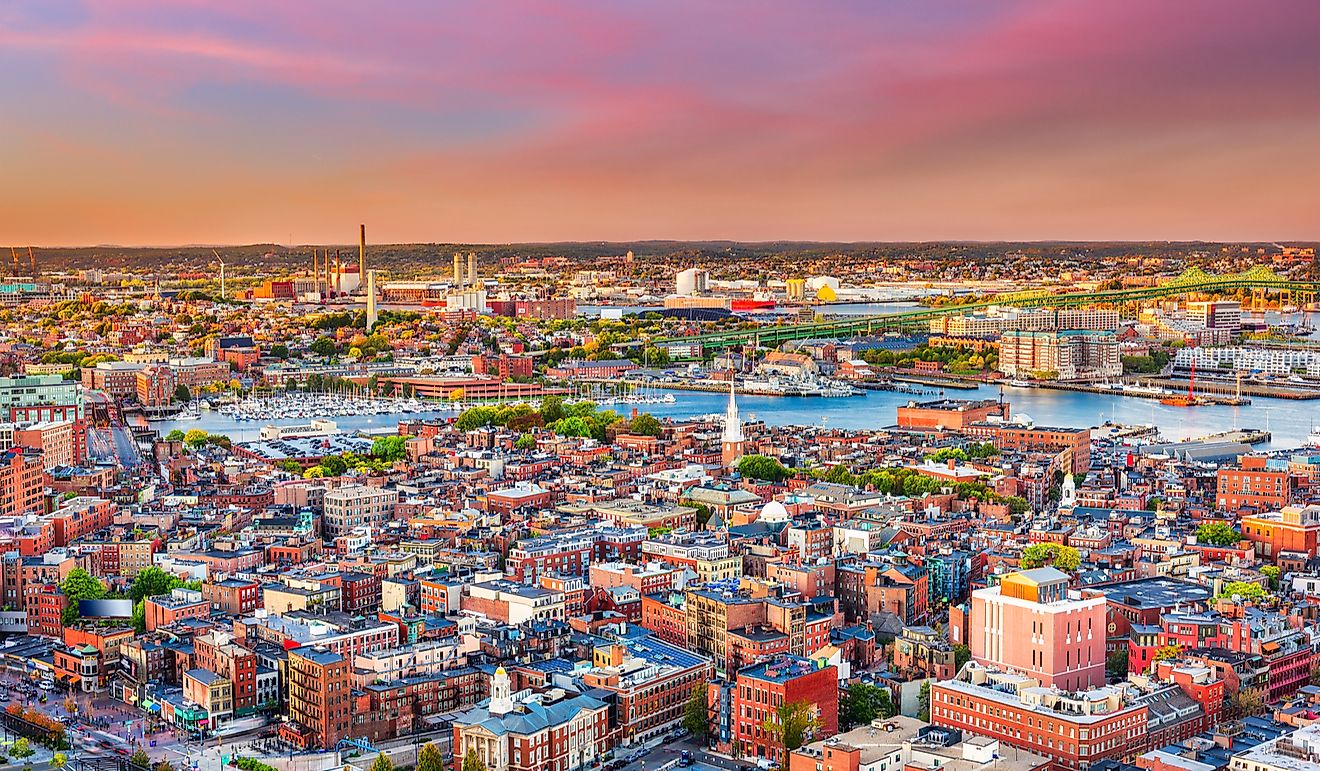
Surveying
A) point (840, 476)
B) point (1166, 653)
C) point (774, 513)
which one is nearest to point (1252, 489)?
point (840, 476)

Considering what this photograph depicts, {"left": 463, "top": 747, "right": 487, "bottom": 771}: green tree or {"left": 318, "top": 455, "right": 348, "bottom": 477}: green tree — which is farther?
{"left": 318, "top": 455, "right": 348, "bottom": 477}: green tree

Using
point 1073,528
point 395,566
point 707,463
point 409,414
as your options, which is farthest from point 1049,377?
point 395,566

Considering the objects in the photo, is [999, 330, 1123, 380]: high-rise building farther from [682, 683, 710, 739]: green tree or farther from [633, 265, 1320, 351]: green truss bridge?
[682, 683, 710, 739]: green tree

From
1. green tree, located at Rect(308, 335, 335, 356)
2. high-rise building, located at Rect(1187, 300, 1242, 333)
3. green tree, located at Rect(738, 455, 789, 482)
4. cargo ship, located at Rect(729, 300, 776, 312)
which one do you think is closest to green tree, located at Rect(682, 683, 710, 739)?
green tree, located at Rect(738, 455, 789, 482)

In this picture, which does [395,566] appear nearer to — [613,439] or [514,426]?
[613,439]

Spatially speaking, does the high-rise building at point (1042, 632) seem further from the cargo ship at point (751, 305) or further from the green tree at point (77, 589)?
the cargo ship at point (751, 305)

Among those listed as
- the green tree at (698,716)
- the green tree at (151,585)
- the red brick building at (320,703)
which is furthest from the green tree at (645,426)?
the red brick building at (320,703)

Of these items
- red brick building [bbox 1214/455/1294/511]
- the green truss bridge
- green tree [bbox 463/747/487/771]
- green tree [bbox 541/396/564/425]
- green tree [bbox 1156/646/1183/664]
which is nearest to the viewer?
green tree [bbox 463/747/487/771]
